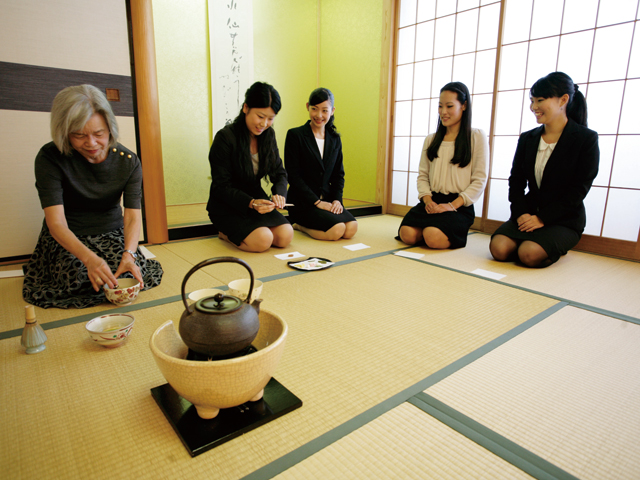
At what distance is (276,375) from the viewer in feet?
4.43

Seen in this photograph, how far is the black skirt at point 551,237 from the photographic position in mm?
2609

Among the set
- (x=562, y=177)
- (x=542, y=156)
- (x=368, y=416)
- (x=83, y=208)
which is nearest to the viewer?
(x=368, y=416)

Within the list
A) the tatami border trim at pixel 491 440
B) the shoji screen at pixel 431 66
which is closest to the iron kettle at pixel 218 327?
the tatami border trim at pixel 491 440

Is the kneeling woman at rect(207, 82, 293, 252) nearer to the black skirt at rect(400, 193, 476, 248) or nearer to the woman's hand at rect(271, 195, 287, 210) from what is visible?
the woman's hand at rect(271, 195, 287, 210)

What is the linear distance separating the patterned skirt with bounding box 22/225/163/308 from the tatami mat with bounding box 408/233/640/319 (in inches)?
76.8

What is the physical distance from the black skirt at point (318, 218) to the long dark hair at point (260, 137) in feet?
1.73

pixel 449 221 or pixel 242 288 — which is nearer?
pixel 242 288

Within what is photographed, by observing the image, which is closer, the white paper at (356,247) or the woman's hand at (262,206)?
the woman's hand at (262,206)

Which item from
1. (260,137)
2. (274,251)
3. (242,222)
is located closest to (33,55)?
(260,137)

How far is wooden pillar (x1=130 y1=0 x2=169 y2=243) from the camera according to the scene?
9.52 feet

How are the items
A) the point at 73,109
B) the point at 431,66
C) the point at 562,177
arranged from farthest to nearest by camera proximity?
the point at 431,66 < the point at 562,177 < the point at 73,109

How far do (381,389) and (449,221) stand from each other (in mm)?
2071

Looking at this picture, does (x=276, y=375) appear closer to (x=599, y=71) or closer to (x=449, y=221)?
(x=449, y=221)

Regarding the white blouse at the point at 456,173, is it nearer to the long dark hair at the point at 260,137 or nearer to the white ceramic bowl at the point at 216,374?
the long dark hair at the point at 260,137
